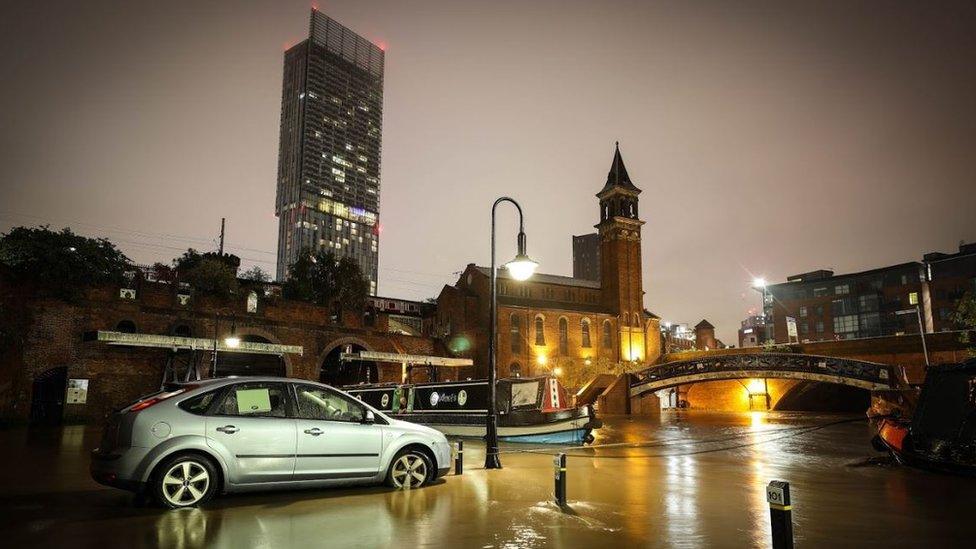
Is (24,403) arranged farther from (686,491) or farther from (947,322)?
(947,322)

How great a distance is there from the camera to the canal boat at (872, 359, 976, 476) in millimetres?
10352

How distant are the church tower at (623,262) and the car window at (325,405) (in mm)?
56384

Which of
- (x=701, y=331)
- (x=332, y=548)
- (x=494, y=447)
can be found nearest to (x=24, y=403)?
(x=494, y=447)

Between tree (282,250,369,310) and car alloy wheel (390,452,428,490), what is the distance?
162 feet

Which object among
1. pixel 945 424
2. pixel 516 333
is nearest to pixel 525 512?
pixel 945 424

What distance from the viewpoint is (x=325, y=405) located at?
27.5ft

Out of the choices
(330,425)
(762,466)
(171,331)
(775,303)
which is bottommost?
(762,466)

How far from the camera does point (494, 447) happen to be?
37.6ft

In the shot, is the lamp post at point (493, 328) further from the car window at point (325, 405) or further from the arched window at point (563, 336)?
the arched window at point (563, 336)

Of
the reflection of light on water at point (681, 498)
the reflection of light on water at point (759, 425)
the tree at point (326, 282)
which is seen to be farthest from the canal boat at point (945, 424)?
the tree at point (326, 282)

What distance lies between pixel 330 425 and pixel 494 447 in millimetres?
4381

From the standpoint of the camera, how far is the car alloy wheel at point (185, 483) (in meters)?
7.00

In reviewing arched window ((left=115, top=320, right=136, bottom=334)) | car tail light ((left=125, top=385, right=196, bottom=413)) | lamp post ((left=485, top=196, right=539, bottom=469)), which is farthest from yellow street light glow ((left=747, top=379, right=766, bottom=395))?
car tail light ((left=125, top=385, right=196, bottom=413))

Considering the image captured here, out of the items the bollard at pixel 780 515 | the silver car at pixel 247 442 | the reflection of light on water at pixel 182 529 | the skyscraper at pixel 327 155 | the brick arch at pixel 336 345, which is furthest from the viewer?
the skyscraper at pixel 327 155
